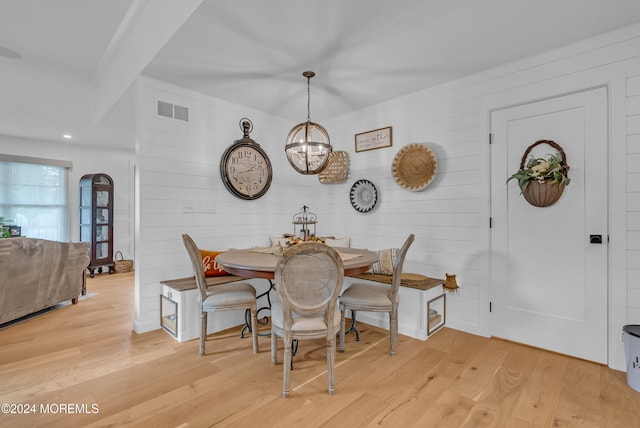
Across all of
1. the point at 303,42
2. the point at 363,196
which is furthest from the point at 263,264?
the point at 363,196

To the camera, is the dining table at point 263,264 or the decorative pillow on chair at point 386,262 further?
the decorative pillow on chair at point 386,262

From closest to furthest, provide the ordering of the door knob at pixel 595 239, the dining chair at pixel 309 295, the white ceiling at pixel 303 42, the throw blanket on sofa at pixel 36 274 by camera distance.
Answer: the dining chair at pixel 309 295 < the white ceiling at pixel 303 42 < the door knob at pixel 595 239 < the throw blanket on sofa at pixel 36 274

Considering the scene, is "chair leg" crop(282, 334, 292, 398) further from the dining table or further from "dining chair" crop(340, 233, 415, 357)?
"dining chair" crop(340, 233, 415, 357)

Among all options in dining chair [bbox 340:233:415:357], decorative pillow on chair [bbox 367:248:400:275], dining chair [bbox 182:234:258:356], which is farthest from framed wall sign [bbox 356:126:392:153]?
dining chair [bbox 182:234:258:356]

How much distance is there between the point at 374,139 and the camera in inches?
151

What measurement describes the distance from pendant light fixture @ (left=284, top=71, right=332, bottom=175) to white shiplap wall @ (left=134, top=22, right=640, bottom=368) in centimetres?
127

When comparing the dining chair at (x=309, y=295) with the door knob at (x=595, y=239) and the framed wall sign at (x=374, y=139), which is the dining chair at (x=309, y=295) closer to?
the door knob at (x=595, y=239)

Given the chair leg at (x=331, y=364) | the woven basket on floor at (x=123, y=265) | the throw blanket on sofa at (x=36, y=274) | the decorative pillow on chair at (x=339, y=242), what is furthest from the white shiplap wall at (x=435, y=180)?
the woven basket on floor at (x=123, y=265)

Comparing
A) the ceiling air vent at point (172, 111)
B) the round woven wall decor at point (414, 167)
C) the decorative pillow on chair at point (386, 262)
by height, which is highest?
the ceiling air vent at point (172, 111)

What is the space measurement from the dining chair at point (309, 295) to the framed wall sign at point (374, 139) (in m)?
2.20

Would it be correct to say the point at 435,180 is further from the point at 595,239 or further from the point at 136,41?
the point at 136,41

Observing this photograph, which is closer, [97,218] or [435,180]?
[435,180]

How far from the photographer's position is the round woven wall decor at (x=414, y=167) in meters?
3.27

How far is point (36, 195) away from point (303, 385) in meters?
6.33
